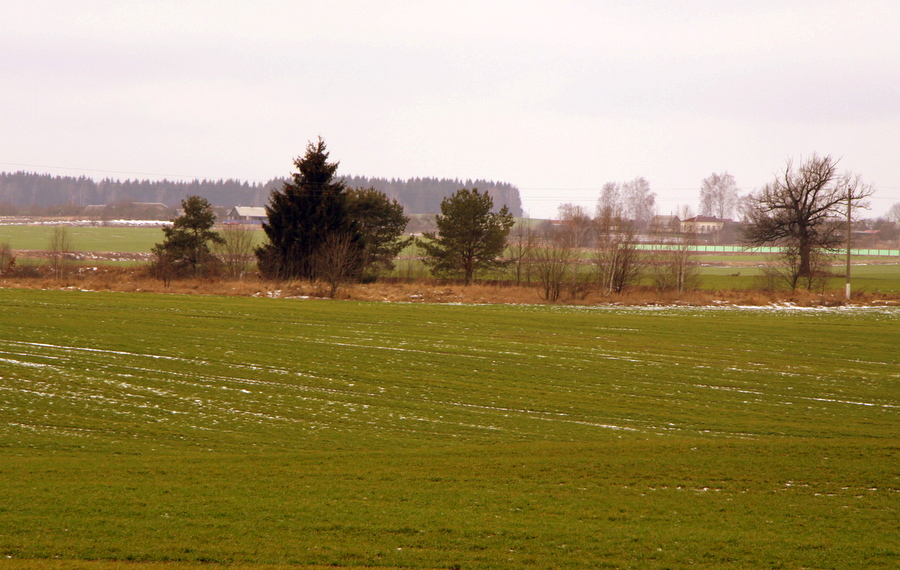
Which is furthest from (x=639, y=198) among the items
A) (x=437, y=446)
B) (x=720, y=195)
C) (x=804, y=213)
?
(x=437, y=446)

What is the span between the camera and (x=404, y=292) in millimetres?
47438

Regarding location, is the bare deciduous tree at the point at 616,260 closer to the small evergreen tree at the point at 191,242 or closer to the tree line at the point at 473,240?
the tree line at the point at 473,240

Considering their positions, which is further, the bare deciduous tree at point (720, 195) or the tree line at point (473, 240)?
the bare deciduous tree at point (720, 195)

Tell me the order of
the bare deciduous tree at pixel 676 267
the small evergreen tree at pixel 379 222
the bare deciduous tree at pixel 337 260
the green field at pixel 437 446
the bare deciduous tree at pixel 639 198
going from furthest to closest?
the bare deciduous tree at pixel 639 198, the small evergreen tree at pixel 379 222, the bare deciduous tree at pixel 676 267, the bare deciduous tree at pixel 337 260, the green field at pixel 437 446

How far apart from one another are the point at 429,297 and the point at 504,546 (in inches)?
1482

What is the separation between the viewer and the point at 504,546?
8.34m

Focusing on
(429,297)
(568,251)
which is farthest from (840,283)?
(429,297)

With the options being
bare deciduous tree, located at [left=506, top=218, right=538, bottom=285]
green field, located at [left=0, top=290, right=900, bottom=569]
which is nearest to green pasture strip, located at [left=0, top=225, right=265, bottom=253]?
bare deciduous tree, located at [left=506, top=218, right=538, bottom=285]

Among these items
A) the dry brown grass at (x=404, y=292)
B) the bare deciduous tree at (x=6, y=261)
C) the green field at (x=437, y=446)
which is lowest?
the green field at (x=437, y=446)

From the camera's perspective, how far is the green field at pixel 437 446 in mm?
8406

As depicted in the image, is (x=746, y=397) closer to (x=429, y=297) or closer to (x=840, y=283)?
(x=429, y=297)

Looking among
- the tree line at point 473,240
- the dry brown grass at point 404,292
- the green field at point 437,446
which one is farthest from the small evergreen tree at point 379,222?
the green field at point 437,446

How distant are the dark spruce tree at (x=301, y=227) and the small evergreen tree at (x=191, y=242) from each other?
21.0 ft

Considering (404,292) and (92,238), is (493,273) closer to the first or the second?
(404,292)
